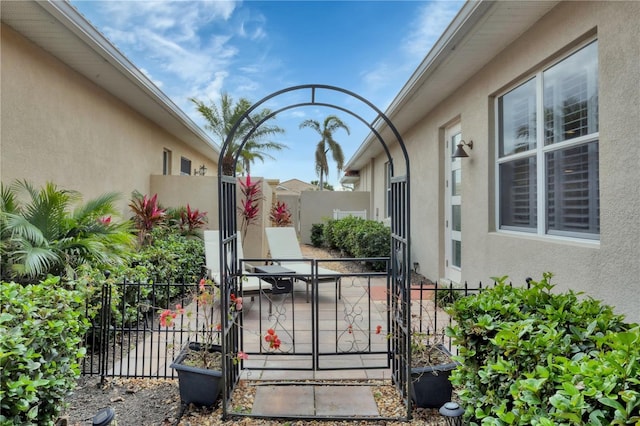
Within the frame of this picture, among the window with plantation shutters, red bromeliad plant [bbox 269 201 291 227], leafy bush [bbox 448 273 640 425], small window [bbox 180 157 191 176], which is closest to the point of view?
leafy bush [bbox 448 273 640 425]

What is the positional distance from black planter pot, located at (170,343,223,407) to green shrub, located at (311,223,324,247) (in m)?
11.2

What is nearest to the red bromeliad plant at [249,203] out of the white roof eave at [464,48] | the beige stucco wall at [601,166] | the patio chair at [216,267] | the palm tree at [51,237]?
the patio chair at [216,267]

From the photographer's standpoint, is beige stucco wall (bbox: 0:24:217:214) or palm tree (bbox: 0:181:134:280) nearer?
palm tree (bbox: 0:181:134:280)

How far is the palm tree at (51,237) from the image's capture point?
11.4ft

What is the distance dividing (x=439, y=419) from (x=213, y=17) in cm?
728

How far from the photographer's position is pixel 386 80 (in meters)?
8.86

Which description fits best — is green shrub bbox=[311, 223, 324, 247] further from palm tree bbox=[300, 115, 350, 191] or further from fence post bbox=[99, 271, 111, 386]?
fence post bbox=[99, 271, 111, 386]

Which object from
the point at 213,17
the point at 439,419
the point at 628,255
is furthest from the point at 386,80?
the point at 439,419

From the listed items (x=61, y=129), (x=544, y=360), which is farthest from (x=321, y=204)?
(x=544, y=360)

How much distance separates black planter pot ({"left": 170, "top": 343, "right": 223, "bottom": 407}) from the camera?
8.53 feet

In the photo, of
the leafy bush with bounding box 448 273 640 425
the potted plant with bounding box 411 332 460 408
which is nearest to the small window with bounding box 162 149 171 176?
the potted plant with bounding box 411 332 460 408

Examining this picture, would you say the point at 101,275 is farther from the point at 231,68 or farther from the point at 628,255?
the point at 231,68

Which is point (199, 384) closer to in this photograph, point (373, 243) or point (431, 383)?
point (431, 383)

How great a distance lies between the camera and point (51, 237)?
153 inches
